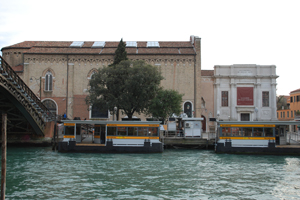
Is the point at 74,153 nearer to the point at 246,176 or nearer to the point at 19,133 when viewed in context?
the point at 19,133

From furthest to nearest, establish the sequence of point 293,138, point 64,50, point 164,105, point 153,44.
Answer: point 153,44 < point 64,50 < point 164,105 < point 293,138

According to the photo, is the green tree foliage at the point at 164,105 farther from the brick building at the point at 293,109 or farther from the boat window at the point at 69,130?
the brick building at the point at 293,109

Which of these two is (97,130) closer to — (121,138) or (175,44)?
(121,138)

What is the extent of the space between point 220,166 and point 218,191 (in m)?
6.92

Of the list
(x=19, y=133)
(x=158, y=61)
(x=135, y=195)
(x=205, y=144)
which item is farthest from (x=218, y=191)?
(x=158, y=61)

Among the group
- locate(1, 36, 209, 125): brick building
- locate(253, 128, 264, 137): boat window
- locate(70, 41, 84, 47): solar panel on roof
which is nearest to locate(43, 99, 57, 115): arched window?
locate(1, 36, 209, 125): brick building

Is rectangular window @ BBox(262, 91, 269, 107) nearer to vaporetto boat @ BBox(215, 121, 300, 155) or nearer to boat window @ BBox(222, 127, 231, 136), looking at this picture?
vaporetto boat @ BBox(215, 121, 300, 155)

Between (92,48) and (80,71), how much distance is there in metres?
3.98

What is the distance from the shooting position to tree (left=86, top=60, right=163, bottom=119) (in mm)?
34219

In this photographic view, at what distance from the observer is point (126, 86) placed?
34.0 metres

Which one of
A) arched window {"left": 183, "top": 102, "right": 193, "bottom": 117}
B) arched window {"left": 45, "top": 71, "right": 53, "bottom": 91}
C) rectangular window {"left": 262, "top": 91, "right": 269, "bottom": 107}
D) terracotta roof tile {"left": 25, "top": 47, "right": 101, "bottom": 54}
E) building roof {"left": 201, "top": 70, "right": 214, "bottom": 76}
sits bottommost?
arched window {"left": 183, "top": 102, "right": 193, "bottom": 117}

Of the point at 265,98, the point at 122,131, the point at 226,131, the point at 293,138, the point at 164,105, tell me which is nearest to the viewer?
the point at 122,131

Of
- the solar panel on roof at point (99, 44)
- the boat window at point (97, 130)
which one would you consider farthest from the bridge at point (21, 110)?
the solar panel on roof at point (99, 44)

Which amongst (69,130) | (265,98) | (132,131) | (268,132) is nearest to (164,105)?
(132,131)
